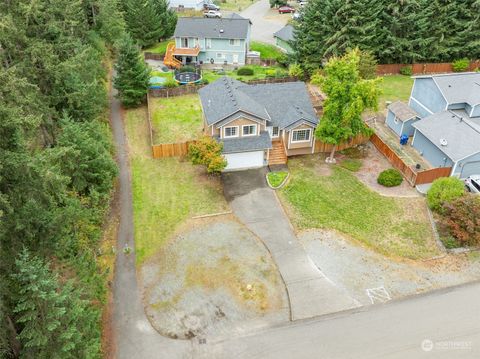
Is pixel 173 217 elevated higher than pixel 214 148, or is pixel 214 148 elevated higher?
pixel 214 148

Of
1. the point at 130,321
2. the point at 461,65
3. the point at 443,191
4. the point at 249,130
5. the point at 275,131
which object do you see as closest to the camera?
the point at 130,321

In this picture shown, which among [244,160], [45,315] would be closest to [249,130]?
[244,160]

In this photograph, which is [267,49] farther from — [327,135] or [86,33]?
[327,135]

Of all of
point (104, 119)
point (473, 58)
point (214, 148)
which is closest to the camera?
point (214, 148)

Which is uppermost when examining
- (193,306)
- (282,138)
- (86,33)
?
(86,33)

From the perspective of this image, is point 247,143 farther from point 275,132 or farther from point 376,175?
point 376,175

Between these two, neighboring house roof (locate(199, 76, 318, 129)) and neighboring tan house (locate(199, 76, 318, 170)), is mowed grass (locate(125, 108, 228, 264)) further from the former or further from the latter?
neighboring house roof (locate(199, 76, 318, 129))

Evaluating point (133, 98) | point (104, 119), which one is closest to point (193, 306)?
point (104, 119)
